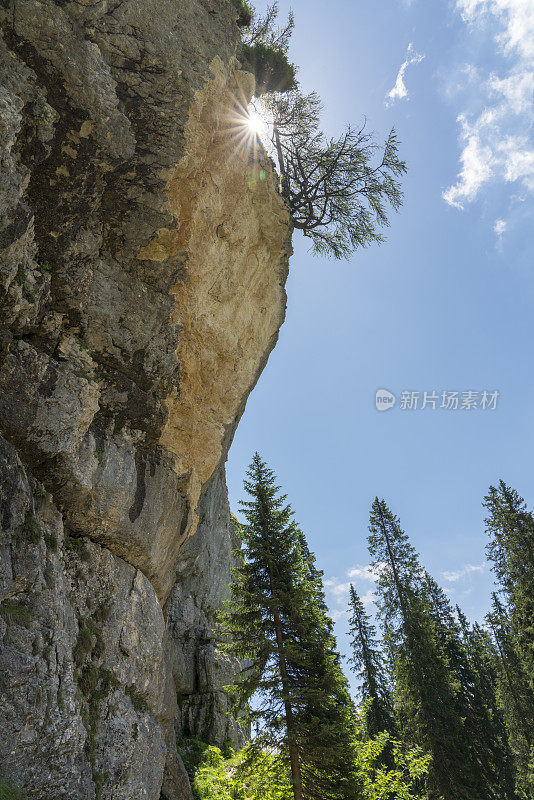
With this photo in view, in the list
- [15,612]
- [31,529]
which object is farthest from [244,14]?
[15,612]

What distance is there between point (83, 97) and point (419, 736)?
20728mm

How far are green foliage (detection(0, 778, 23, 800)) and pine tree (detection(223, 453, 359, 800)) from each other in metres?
5.74

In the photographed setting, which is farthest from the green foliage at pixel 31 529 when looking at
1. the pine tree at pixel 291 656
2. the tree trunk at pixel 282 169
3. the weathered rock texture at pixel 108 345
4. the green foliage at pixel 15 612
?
the tree trunk at pixel 282 169

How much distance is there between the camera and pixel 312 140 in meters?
16.3

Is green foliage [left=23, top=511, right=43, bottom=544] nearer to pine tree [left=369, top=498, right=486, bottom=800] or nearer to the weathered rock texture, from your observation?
the weathered rock texture

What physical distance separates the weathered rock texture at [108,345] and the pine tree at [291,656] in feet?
6.24

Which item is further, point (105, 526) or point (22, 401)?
point (105, 526)

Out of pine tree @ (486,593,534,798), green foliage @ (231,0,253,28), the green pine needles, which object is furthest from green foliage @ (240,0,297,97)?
pine tree @ (486,593,534,798)

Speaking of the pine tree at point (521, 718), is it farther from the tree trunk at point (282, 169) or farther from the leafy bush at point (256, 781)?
the tree trunk at point (282, 169)

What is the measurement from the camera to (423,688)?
17219 mm

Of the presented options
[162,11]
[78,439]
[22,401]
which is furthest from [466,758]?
[162,11]

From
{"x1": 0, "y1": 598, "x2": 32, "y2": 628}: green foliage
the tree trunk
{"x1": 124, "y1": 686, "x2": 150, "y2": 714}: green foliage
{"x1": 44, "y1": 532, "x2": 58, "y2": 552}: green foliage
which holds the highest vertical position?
the tree trunk

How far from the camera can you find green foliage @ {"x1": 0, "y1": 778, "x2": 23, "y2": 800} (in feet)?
16.2

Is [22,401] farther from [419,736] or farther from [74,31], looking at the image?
[419,736]
